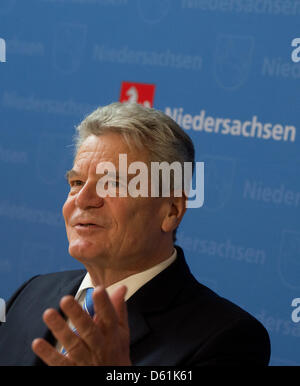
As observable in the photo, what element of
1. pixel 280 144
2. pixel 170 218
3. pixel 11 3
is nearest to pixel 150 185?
pixel 170 218

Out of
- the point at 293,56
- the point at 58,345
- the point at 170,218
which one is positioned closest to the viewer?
the point at 58,345

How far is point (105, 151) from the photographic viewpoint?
6.24 ft

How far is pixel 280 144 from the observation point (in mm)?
3027

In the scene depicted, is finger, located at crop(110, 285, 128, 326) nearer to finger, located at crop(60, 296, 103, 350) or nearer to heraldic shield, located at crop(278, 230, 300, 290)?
finger, located at crop(60, 296, 103, 350)

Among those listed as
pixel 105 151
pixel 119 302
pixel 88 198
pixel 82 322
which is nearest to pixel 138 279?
pixel 88 198

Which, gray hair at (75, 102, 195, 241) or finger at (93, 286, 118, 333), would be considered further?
gray hair at (75, 102, 195, 241)

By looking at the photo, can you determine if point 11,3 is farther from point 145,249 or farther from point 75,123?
point 145,249

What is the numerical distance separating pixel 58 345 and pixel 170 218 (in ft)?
1.73

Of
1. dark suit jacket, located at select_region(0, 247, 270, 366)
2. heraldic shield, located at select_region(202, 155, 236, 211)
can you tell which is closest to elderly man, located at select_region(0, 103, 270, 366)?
dark suit jacket, located at select_region(0, 247, 270, 366)

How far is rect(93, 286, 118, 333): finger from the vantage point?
3.98 ft

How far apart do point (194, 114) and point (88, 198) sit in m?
1.48

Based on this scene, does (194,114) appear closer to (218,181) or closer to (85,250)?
(218,181)

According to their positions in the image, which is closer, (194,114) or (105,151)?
(105,151)

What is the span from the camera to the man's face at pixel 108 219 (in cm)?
186
